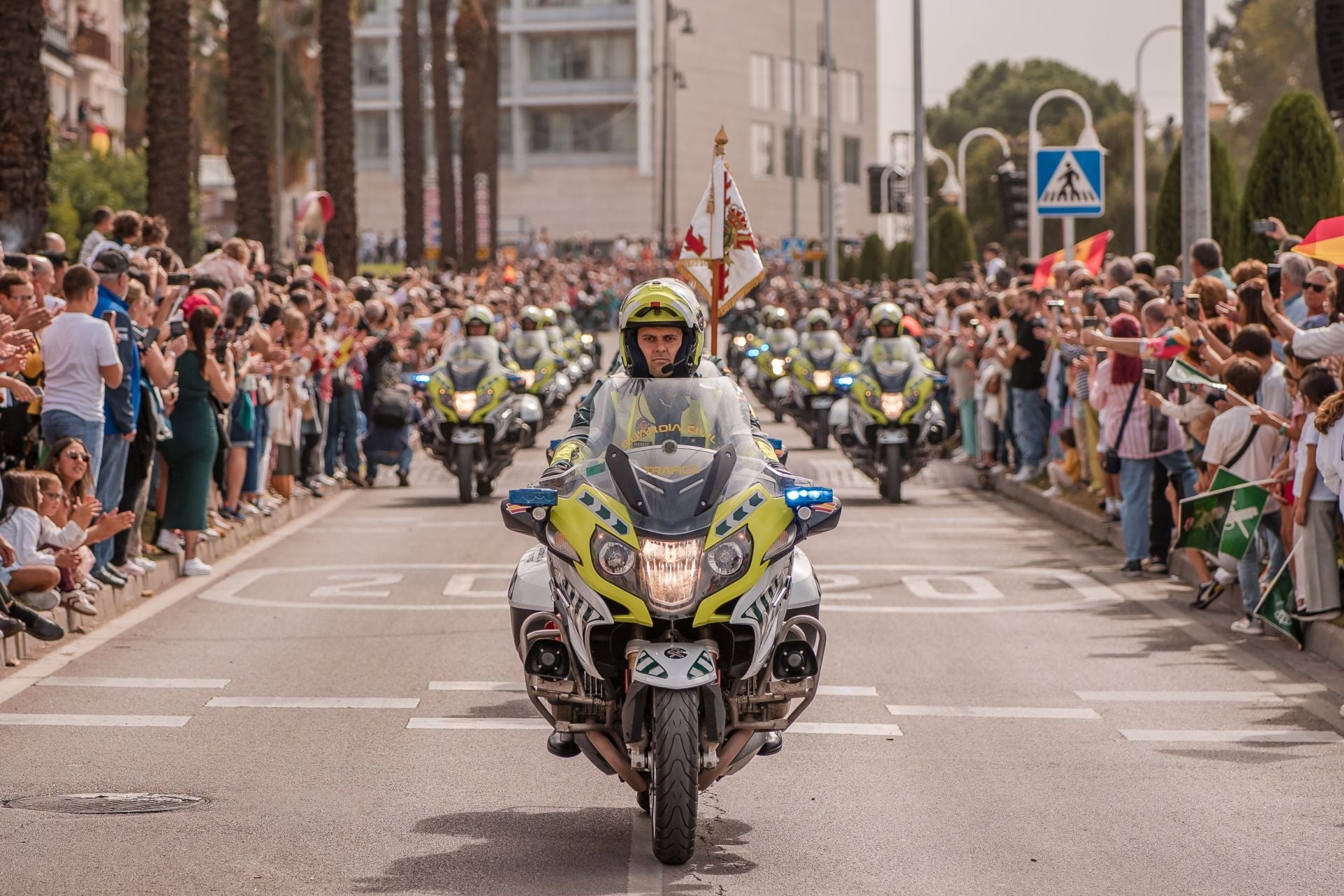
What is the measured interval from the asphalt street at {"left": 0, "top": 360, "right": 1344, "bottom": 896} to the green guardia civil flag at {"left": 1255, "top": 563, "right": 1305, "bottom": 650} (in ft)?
0.57

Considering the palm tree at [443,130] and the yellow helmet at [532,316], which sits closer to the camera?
the yellow helmet at [532,316]

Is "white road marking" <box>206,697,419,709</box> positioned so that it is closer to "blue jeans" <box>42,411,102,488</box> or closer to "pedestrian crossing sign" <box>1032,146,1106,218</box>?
"blue jeans" <box>42,411,102,488</box>

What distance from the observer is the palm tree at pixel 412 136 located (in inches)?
1860

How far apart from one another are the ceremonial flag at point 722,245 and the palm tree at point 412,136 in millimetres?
32672

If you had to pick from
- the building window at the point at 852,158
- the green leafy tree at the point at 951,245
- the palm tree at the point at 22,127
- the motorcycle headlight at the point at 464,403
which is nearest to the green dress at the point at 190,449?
the palm tree at the point at 22,127

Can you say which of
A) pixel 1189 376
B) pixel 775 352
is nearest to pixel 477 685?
pixel 1189 376

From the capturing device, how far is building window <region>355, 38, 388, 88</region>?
126 meters

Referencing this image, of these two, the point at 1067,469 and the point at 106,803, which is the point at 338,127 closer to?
the point at 1067,469

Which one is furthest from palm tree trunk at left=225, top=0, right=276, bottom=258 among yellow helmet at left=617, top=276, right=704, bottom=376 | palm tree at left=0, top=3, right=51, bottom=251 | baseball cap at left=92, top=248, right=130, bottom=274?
yellow helmet at left=617, top=276, right=704, bottom=376

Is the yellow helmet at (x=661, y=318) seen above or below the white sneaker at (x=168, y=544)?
above

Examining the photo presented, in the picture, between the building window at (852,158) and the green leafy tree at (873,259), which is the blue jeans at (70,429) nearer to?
the green leafy tree at (873,259)

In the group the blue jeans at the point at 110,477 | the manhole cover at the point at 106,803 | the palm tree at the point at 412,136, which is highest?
the palm tree at the point at 412,136

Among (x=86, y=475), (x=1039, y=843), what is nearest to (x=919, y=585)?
(x=86, y=475)

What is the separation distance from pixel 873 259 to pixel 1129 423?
5421 centimetres
